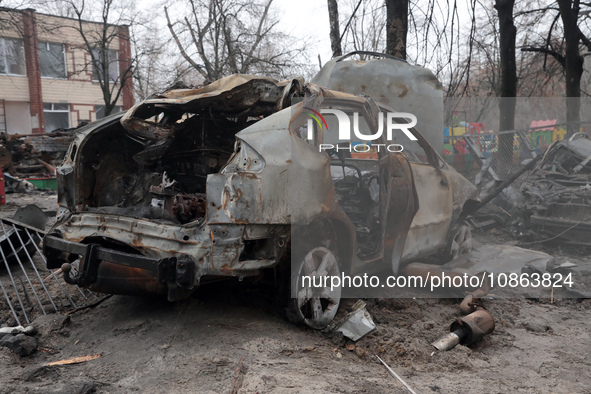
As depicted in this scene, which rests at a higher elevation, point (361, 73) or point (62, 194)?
point (361, 73)

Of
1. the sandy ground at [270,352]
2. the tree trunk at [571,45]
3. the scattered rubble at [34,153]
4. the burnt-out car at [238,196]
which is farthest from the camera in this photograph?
the scattered rubble at [34,153]

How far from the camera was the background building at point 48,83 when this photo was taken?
84.7 ft

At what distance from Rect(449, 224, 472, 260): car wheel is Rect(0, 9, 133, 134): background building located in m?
22.3

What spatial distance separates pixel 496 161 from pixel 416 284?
3.77 metres

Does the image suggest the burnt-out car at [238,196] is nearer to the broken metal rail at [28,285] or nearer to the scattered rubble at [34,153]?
the broken metal rail at [28,285]

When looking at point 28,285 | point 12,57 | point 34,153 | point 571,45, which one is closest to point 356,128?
point 28,285

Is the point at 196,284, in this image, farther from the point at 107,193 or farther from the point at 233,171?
the point at 107,193

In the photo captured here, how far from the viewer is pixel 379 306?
4699mm

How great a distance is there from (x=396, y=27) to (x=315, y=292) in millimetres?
5842

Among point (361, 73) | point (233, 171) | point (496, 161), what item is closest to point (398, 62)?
point (361, 73)

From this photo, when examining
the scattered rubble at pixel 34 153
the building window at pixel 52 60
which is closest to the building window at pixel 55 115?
the building window at pixel 52 60

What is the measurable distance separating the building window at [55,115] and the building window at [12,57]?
7.03 ft

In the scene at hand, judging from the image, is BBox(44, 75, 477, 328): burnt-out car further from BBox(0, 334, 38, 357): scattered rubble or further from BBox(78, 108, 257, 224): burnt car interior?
BBox(0, 334, 38, 357): scattered rubble

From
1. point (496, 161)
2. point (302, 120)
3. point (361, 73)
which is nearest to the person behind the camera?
point (302, 120)
